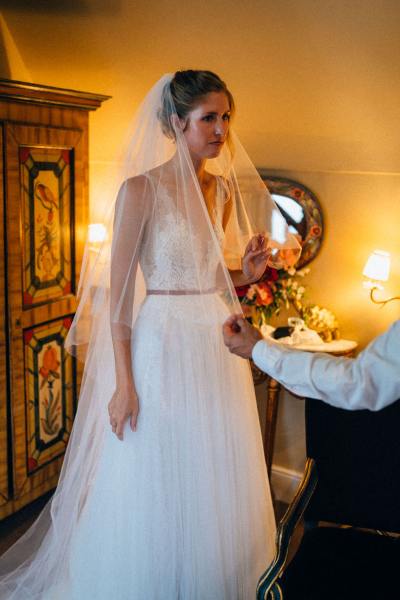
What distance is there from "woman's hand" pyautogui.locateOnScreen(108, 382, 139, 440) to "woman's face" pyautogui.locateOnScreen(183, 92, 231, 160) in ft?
2.56

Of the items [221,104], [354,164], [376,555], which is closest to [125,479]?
[376,555]

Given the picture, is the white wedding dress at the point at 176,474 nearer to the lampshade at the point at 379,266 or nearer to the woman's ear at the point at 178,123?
the woman's ear at the point at 178,123

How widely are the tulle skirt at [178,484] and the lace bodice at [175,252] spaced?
0.21ft

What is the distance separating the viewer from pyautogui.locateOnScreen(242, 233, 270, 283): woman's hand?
2.39 m

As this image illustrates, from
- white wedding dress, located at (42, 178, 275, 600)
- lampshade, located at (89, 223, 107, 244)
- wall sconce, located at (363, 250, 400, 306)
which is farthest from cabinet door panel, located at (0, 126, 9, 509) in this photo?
wall sconce, located at (363, 250, 400, 306)

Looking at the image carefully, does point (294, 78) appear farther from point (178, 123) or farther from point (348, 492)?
point (348, 492)

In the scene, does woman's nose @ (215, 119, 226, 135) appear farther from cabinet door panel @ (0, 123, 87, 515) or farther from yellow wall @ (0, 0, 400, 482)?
cabinet door panel @ (0, 123, 87, 515)

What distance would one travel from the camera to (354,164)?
3451mm

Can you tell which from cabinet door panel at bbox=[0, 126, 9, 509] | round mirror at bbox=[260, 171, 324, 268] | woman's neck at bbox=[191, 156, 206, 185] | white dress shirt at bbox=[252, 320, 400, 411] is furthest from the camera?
round mirror at bbox=[260, 171, 324, 268]

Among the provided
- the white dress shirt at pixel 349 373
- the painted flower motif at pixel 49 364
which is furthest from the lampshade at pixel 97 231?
the white dress shirt at pixel 349 373

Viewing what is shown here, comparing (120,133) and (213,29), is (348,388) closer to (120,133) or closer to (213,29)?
(213,29)

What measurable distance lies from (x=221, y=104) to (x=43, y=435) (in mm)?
1816

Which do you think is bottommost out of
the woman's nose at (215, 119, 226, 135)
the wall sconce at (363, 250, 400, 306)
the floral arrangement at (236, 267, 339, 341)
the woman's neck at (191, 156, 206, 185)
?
the floral arrangement at (236, 267, 339, 341)

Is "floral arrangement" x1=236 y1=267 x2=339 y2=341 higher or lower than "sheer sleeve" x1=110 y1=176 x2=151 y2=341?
lower
